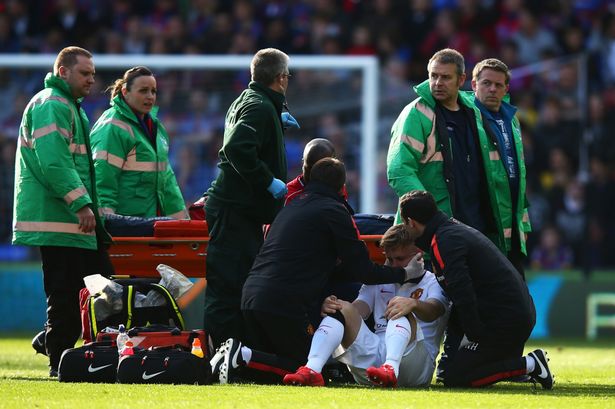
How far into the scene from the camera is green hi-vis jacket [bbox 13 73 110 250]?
376 inches

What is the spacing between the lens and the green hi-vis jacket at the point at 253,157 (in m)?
9.12

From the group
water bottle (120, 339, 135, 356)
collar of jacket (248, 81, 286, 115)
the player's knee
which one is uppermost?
collar of jacket (248, 81, 286, 115)

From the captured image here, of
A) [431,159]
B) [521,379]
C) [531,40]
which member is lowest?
[521,379]

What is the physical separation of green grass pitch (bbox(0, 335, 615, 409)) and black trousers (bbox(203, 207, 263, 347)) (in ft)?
2.53

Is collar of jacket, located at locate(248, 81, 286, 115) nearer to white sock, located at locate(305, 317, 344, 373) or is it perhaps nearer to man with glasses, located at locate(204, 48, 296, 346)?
man with glasses, located at locate(204, 48, 296, 346)

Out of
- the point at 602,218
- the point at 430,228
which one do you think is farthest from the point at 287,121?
the point at 602,218

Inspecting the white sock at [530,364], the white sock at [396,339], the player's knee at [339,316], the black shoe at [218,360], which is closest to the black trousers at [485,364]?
the white sock at [530,364]

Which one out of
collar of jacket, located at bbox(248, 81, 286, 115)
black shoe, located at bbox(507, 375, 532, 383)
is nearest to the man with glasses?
collar of jacket, located at bbox(248, 81, 286, 115)

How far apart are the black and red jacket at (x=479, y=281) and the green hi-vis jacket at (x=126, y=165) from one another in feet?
9.14

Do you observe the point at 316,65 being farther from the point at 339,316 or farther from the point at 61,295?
the point at 339,316

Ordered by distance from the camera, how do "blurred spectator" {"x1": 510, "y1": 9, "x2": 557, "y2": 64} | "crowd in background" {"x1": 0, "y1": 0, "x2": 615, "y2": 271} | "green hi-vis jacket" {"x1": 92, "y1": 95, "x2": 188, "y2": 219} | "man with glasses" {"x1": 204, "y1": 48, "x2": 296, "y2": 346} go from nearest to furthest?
"man with glasses" {"x1": 204, "y1": 48, "x2": 296, "y2": 346}, "green hi-vis jacket" {"x1": 92, "y1": 95, "x2": 188, "y2": 219}, "crowd in background" {"x1": 0, "y1": 0, "x2": 615, "y2": 271}, "blurred spectator" {"x1": 510, "y1": 9, "x2": 557, "y2": 64}

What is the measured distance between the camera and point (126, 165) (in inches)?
425

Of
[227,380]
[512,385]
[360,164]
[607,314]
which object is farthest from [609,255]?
[227,380]

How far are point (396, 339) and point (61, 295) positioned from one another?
7.95 feet
